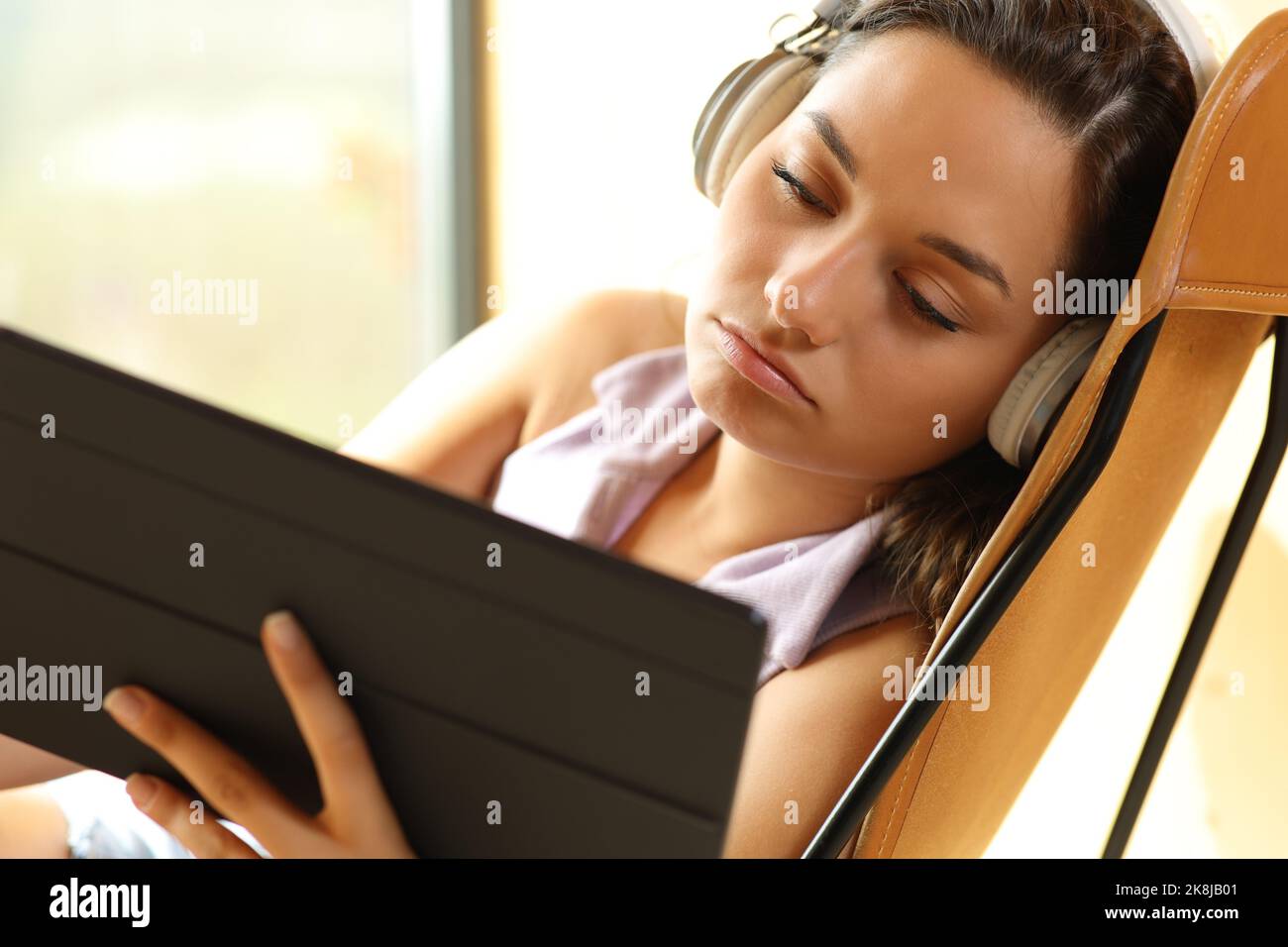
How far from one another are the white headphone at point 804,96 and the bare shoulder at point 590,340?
0.22m

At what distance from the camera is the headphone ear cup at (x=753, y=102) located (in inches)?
38.5

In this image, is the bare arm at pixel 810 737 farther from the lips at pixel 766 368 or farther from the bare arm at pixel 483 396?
the bare arm at pixel 483 396

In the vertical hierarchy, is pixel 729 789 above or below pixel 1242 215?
below

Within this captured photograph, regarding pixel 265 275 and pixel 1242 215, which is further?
pixel 265 275

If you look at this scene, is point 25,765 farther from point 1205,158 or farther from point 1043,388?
point 1205,158

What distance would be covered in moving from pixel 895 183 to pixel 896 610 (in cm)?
32

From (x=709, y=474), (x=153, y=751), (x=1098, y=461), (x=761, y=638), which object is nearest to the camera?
(x=761, y=638)

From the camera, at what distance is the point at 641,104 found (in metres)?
2.09

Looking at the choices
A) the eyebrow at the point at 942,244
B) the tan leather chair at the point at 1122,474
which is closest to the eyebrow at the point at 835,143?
the eyebrow at the point at 942,244

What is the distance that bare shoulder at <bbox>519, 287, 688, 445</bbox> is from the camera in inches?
47.1

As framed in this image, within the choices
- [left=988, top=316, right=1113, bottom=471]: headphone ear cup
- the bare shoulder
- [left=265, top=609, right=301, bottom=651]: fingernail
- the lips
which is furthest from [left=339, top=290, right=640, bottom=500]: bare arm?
[left=265, top=609, right=301, bottom=651]: fingernail

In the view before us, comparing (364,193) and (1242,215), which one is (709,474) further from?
(364,193)
